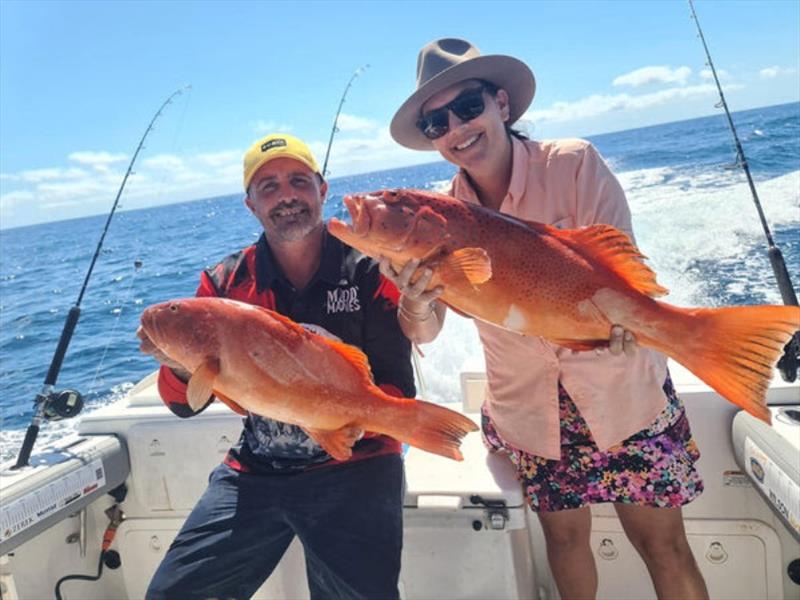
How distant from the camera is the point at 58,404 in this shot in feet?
11.7

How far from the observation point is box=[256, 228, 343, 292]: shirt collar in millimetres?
3059

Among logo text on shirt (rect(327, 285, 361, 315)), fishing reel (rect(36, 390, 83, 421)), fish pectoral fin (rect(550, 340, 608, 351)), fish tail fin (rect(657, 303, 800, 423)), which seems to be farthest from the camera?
fishing reel (rect(36, 390, 83, 421))

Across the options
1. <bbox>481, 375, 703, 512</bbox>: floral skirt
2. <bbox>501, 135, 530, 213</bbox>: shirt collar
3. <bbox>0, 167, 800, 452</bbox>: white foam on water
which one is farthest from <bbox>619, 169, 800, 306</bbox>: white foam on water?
<bbox>501, 135, 530, 213</bbox>: shirt collar

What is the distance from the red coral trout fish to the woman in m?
0.41

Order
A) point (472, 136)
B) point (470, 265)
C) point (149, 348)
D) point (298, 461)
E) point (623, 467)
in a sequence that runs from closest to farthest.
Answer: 1. point (470, 265)
2. point (149, 348)
3. point (472, 136)
4. point (623, 467)
5. point (298, 461)

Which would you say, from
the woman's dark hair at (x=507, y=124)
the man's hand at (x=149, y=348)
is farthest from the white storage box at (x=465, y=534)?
the woman's dark hair at (x=507, y=124)

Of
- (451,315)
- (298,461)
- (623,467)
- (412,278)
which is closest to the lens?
(412,278)

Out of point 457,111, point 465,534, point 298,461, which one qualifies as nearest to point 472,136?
point 457,111

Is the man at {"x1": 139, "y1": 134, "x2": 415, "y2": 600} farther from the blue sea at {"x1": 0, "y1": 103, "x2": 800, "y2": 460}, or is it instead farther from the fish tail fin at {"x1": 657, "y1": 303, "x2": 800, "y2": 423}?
the fish tail fin at {"x1": 657, "y1": 303, "x2": 800, "y2": 423}

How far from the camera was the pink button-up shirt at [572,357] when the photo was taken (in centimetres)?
244

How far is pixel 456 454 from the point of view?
2.12 metres

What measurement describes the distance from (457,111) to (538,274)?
0.86m

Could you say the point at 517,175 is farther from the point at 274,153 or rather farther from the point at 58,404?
the point at 58,404

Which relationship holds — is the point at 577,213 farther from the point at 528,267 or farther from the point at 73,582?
the point at 73,582
